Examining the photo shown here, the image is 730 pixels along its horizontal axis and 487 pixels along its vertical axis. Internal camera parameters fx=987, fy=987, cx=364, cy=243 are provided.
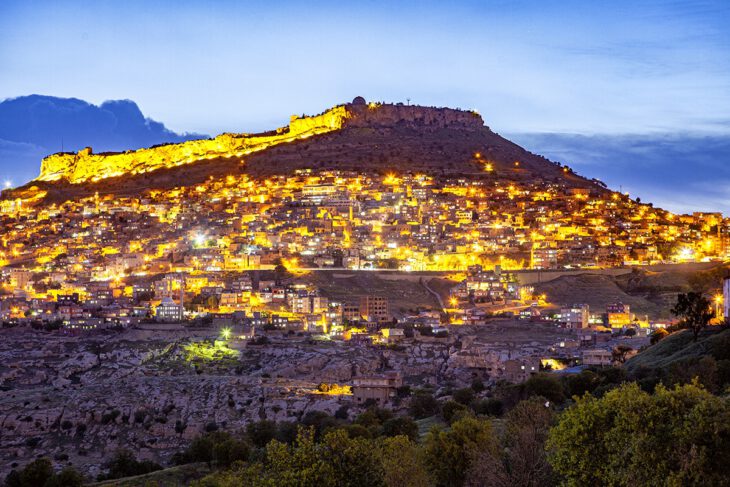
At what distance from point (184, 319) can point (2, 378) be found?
12.3 metres

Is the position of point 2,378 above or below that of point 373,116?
below

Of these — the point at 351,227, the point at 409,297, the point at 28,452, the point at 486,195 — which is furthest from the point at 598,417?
the point at 486,195

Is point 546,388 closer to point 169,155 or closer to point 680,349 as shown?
point 680,349

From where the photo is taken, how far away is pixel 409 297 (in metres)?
59.2

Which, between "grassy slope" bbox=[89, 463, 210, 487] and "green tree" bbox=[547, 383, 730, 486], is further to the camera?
"grassy slope" bbox=[89, 463, 210, 487]

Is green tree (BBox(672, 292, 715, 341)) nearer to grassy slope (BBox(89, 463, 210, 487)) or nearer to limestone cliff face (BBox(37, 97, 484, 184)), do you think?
grassy slope (BBox(89, 463, 210, 487))

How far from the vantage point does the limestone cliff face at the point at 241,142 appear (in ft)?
359

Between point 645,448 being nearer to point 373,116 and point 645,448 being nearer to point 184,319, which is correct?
point 184,319

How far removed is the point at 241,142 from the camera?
368 feet

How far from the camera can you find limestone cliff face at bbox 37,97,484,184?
359 feet

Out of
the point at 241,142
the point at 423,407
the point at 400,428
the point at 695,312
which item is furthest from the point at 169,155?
the point at 400,428

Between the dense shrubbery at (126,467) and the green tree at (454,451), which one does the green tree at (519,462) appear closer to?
the green tree at (454,451)

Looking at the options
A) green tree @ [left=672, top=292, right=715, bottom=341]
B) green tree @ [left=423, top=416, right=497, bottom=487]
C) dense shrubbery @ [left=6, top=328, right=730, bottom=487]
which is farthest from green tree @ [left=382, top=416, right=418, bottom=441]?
green tree @ [left=672, top=292, right=715, bottom=341]

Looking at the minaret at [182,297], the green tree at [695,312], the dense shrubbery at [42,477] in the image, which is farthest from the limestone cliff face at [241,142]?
the dense shrubbery at [42,477]
